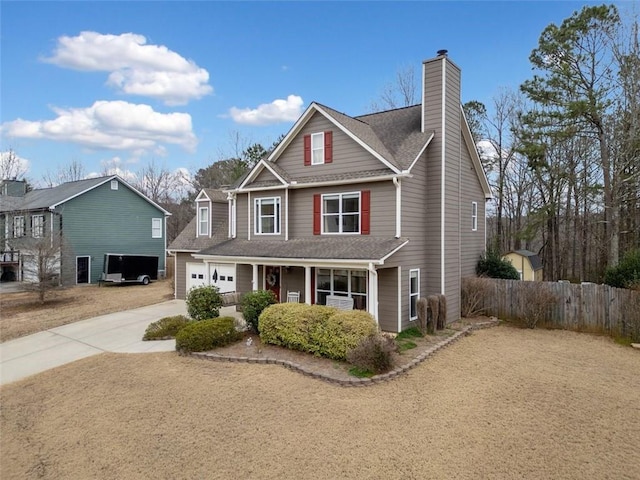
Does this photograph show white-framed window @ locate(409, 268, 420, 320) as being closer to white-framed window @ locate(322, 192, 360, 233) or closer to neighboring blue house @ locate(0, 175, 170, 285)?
white-framed window @ locate(322, 192, 360, 233)

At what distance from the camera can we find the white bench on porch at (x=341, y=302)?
12992 millimetres

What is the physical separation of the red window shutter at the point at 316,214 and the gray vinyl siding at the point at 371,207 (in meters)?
0.19

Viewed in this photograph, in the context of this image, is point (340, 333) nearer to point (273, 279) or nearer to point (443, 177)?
point (273, 279)

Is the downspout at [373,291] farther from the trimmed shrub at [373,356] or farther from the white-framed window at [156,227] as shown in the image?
the white-framed window at [156,227]

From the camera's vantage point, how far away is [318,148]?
46.8ft

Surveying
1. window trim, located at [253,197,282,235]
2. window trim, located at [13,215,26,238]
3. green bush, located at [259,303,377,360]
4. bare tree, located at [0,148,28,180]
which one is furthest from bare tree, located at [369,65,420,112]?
bare tree, located at [0,148,28,180]

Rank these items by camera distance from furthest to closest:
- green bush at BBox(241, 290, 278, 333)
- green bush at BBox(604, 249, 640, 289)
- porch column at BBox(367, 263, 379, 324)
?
green bush at BBox(604, 249, 640, 289)
green bush at BBox(241, 290, 278, 333)
porch column at BBox(367, 263, 379, 324)

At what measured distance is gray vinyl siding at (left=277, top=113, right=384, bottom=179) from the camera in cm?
1313

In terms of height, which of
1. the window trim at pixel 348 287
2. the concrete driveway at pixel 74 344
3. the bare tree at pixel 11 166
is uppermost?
the bare tree at pixel 11 166

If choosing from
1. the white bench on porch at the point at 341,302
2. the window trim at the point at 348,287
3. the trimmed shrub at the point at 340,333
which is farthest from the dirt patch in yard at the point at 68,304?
the trimmed shrub at the point at 340,333

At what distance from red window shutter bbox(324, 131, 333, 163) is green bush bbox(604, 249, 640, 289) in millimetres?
10478

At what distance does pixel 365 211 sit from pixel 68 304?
16.3 m

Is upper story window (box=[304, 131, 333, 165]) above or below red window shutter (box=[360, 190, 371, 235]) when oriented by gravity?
above

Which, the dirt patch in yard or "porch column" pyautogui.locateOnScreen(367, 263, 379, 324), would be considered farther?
the dirt patch in yard
